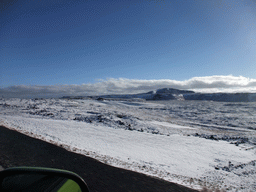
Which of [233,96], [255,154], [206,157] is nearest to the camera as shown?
[206,157]

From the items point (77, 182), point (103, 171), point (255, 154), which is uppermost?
point (77, 182)

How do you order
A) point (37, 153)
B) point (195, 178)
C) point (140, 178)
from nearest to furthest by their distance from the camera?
1. point (140, 178)
2. point (195, 178)
3. point (37, 153)

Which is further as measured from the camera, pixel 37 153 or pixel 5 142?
pixel 5 142

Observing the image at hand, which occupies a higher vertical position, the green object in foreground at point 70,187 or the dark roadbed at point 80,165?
the green object in foreground at point 70,187

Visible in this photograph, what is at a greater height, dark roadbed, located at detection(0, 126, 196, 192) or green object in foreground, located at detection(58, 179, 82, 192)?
green object in foreground, located at detection(58, 179, 82, 192)

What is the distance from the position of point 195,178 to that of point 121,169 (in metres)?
2.13

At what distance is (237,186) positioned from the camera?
4066 millimetres

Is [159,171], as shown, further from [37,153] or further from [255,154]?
[255,154]

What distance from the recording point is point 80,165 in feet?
14.6

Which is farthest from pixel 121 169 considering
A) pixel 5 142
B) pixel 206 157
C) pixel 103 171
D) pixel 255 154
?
pixel 255 154

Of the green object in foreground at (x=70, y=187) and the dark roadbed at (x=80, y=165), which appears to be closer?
the green object in foreground at (x=70, y=187)

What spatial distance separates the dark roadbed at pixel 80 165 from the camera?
361 cm

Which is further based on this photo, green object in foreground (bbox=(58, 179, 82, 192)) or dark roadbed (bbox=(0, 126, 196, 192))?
dark roadbed (bbox=(0, 126, 196, 192))

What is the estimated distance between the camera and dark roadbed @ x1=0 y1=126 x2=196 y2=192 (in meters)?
3.61
